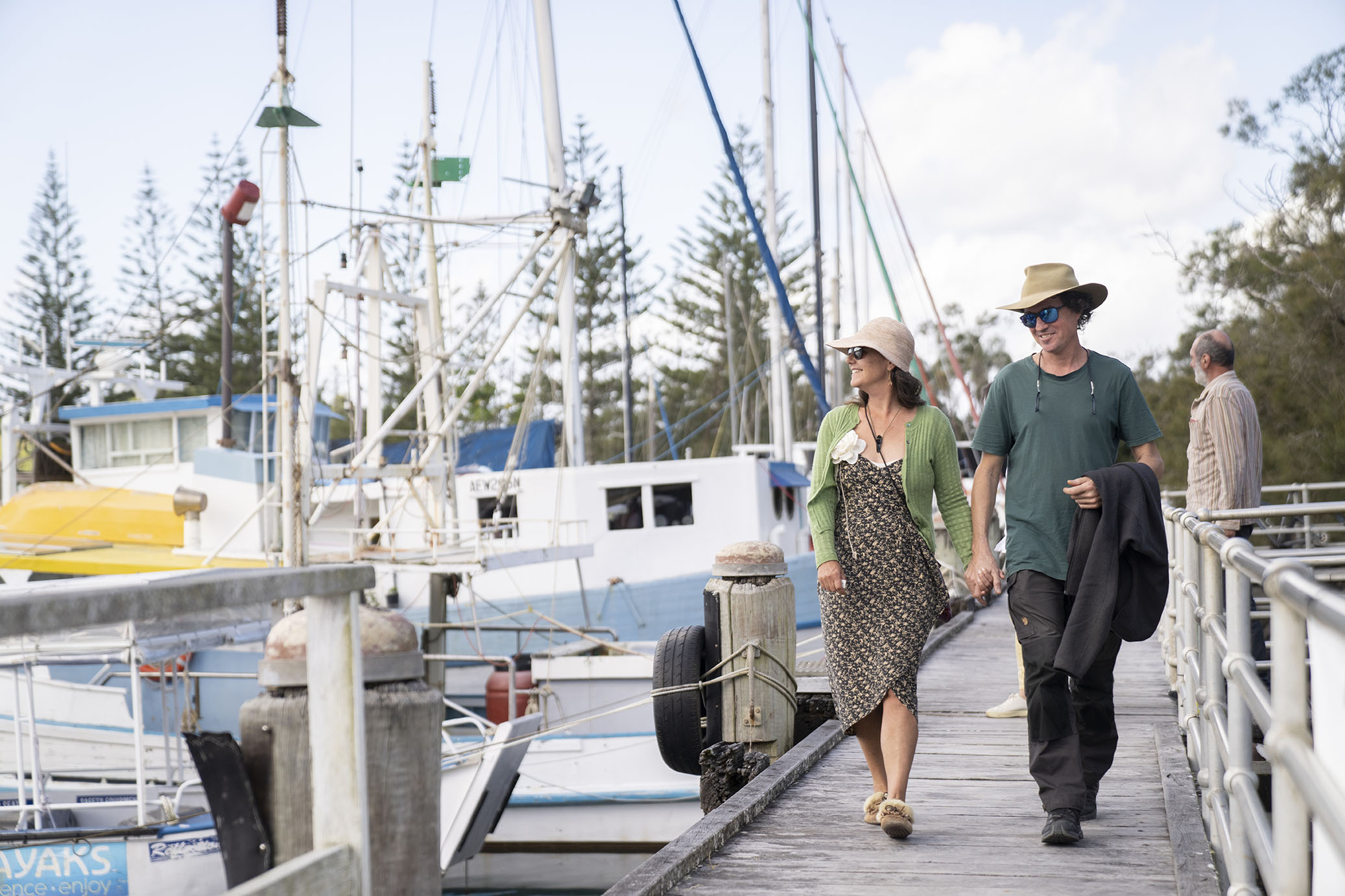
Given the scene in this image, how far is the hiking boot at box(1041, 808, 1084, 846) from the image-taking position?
3.82 m

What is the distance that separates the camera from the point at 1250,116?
2669 cm

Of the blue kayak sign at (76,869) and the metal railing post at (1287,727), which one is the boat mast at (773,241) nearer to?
the blue kayak sign at (76,869)

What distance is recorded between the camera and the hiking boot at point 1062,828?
3816 mm

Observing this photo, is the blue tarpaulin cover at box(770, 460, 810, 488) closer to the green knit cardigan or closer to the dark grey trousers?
the green knit cardigan

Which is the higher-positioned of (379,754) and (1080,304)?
(1080,304)

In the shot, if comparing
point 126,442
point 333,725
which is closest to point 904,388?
point 333,725

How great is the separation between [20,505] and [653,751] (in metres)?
11.6

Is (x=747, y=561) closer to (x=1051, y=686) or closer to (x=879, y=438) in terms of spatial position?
(x=879, y=438)

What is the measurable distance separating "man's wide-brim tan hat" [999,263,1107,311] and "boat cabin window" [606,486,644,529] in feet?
45.9

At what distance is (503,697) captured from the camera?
44.3 ft

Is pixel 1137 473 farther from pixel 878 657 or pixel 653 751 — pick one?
pixel 653 751

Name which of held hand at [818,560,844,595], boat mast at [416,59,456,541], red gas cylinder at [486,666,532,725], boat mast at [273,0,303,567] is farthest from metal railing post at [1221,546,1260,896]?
boat mast at [416,59,456,541]

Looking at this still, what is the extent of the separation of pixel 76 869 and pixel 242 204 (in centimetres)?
993

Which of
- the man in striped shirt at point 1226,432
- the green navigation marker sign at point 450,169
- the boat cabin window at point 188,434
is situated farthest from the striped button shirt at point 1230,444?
the boat cabin window at point 188,434
